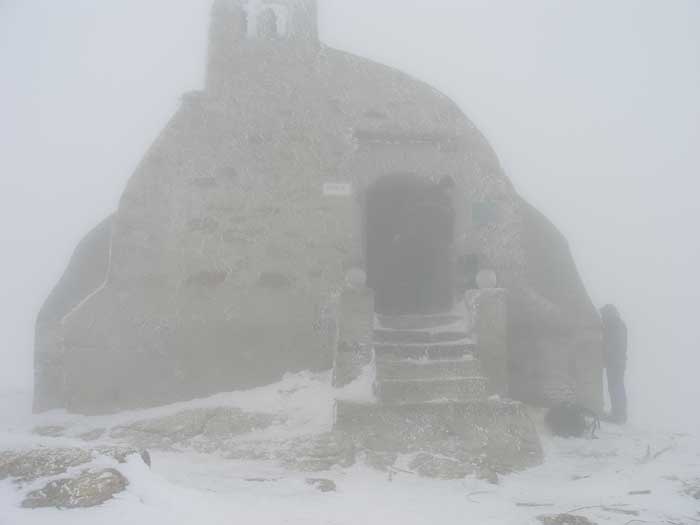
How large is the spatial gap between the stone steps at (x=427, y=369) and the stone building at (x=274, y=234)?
1.46 meters

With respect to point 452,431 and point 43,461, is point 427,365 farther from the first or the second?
point 43,461

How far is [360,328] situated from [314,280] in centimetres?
131

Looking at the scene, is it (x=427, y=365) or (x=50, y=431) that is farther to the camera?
(x=50, y=431)

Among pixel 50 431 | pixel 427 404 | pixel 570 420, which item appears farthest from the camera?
pixel 570 420

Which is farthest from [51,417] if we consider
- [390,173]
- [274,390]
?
[390,173]

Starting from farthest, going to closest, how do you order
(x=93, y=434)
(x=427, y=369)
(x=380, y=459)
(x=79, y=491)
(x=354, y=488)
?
(x=93, y=434)
(x=427, y=369)
(x=380, y=459)
(x=354, y=488)
(x=79, y=491)

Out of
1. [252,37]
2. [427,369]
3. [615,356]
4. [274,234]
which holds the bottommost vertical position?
[615,356]

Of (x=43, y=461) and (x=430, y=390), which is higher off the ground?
Result: (x=43, y=461)

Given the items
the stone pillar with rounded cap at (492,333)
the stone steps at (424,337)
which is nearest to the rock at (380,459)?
the stone steps at (424,337)

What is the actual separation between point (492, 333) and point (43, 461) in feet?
18.1

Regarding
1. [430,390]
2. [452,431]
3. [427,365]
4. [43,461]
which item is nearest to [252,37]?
[427,365]

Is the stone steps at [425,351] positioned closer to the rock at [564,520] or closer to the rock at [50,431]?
the rock at [564,520]

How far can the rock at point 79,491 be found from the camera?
135 inches

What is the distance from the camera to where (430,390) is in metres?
6.89
